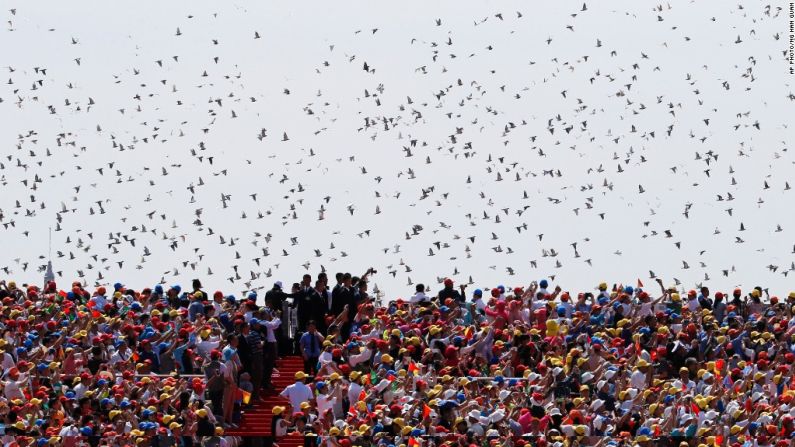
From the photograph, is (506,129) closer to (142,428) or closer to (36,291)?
(36,291)

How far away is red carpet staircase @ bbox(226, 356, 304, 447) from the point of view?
1516 inches

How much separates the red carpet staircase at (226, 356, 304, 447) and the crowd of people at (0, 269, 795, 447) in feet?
0.52

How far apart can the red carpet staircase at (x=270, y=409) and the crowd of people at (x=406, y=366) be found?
0.16 metres

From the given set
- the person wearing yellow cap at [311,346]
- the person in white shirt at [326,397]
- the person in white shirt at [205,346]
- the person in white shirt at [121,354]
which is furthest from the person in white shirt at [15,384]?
the person wearing yellow cap at [311,346]

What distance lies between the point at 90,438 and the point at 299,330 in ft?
23.7

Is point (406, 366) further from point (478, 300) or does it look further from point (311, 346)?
point (478, 300)

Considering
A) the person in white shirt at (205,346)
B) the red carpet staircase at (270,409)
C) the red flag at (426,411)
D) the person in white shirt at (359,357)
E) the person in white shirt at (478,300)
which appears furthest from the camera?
the person in white shirt at (478,300)

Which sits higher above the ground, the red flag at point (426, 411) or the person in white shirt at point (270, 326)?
the person in white shirt at point (270, 326)

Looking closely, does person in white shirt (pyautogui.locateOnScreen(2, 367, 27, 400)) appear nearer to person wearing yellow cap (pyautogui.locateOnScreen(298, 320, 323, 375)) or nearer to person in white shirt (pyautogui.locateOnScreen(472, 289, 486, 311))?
person wearing yellow cap (pyautogui.locateOnScreen(298, 320, 323, 375))

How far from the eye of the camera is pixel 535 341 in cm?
4247

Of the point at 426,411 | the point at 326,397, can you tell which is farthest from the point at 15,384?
the point at 426,411

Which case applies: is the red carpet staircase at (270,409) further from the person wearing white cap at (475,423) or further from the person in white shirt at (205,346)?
the person wearing white cap at (475,423)

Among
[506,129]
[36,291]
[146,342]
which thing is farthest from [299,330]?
[506,129]

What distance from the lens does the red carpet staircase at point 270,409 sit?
126 ft
